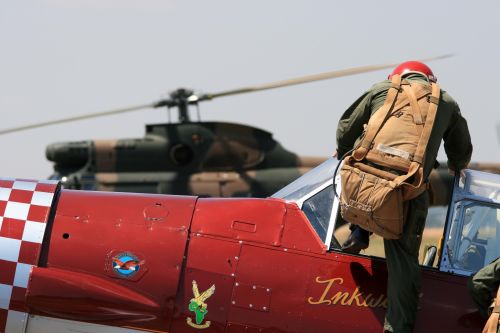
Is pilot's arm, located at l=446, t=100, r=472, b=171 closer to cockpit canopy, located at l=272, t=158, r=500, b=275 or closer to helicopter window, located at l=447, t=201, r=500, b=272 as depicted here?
cockpit canopy, located at l=272, t=158, r=500, b=275

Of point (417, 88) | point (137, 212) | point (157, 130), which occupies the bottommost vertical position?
point (157, 130)

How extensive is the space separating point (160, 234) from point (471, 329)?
177cm

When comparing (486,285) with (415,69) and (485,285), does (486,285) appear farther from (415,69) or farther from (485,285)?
(415,69)

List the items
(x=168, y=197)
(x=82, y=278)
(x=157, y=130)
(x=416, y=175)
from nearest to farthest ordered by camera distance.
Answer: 1. (x=416, y=175)
2. (x=82, y=278)
3. (x=168, y=197)
4. (x=157, y=130)

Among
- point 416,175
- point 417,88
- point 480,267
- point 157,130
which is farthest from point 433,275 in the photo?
point 157,130

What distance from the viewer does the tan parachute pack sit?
188 inches

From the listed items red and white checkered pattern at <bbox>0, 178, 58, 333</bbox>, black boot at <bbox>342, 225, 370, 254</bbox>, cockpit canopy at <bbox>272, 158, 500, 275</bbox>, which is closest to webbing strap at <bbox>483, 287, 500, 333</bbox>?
cockpit canopy at <bbox>272, 158, 500, 275</bbox>

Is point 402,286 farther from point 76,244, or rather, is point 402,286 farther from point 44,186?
point 44,186

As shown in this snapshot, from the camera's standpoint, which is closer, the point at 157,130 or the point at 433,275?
the point at 433,275

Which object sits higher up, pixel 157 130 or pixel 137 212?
pixel 137 212

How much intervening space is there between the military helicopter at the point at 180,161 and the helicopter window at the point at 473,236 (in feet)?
54.5

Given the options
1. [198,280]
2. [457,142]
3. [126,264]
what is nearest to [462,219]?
[457,142]

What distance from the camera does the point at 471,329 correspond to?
505cm

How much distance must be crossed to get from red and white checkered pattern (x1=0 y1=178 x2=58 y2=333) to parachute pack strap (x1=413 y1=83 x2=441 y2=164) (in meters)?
2.12
